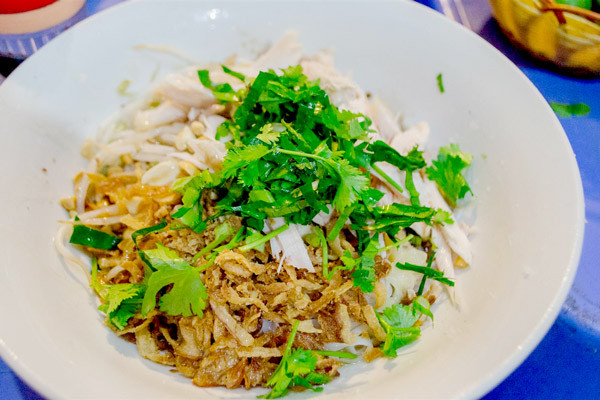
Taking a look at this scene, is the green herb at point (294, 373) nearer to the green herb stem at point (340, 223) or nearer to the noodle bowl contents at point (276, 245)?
the noodle bowl contents at point (276, 245)

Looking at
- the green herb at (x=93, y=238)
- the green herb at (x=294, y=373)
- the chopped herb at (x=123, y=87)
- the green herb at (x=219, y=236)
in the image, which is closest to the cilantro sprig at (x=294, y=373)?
the green herb at (x=294, y=373)

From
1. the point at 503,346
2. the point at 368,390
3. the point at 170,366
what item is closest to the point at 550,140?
the point at 503,346

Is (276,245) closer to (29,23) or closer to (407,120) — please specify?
(407,120)

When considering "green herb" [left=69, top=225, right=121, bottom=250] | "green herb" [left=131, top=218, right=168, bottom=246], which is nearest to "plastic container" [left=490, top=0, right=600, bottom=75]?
"green herb" [left=131, top=218, right=168, bottom=246]

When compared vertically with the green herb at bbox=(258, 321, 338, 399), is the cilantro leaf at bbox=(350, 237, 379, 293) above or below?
above

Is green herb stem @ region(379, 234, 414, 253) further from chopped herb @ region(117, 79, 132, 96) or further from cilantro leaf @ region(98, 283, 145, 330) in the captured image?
chopped herb @ region(117, 79, 132, 96)

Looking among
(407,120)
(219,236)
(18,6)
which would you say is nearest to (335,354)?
(219,236)
